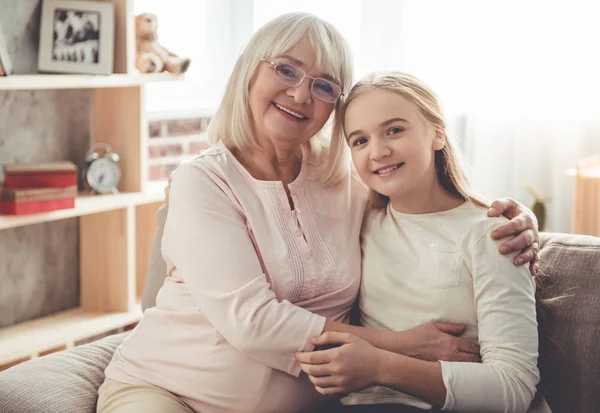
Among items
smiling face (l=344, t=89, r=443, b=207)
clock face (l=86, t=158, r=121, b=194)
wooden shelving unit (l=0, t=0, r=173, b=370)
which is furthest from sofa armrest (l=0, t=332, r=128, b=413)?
clock face (l=86, t=158, r=121, b=194)

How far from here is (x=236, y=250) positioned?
1.67 meters

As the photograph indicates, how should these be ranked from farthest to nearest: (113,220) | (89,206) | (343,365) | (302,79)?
(113,220), (89,206), (302,79), (343,365)

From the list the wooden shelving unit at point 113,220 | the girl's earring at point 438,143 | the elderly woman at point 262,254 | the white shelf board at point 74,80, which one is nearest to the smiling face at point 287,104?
the elderly woman at point 262,254

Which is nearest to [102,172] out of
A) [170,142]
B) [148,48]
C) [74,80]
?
[74,80]

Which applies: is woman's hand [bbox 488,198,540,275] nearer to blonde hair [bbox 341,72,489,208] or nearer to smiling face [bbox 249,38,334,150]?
blonde hair [bbox 341,72,489,208]

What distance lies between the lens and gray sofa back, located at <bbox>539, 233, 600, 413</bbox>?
1688 millimetres

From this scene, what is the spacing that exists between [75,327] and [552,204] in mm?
2015

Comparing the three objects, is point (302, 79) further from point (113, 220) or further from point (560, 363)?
point (113, 220)

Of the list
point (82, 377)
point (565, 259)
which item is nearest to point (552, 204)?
point (565, 259)

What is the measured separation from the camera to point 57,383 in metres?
1.77

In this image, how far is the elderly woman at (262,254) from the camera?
1.67m

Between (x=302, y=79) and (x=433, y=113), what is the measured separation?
0.94 ft

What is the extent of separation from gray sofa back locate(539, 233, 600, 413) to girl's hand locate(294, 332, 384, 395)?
0.37 m

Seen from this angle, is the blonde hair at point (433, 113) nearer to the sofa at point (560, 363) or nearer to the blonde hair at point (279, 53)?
the blonde hair at point (279, 53)
